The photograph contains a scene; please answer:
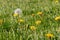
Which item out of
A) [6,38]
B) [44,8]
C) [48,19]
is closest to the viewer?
[6,38]

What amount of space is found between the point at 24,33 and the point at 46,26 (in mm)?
670

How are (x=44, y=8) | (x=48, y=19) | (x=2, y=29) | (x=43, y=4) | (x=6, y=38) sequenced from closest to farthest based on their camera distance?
(x=6, y=38)
(x=2, y=29)
(x=48, y=19)
(x=44, y=8)
(x=43, y=4)

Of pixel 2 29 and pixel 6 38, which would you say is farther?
pixel 2 29

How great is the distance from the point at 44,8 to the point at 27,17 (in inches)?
33.3

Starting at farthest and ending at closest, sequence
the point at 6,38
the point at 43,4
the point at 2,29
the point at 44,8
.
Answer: the point at 43,4 → the point at 44,8 → the point at 2,29 → the point at 6,38

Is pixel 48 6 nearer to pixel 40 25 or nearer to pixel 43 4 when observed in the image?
pixel 43 4

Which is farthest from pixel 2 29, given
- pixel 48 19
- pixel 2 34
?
pixel 48 19

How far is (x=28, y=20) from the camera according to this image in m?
5.05

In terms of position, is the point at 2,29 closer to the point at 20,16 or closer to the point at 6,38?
the point at 6,38

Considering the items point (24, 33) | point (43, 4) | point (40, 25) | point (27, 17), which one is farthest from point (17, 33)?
point (43, 4)

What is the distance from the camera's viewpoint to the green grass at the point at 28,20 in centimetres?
409

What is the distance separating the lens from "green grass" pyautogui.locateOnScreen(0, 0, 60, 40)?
13.4 ft

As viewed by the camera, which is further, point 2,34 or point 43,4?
point 43,4

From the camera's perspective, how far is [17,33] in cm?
425
